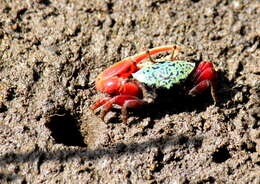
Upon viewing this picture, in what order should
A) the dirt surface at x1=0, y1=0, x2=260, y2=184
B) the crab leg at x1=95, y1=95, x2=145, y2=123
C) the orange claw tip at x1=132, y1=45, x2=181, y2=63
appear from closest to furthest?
the dirt surface at x1=0, y1=0, x2=260, y2=184, the crab leg at x1=95, y1=95, x2=145, y2=123, the orange claw tip at x1=132, y1=45, x2=181, y2=63

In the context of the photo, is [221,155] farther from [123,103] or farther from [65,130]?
[65,130]

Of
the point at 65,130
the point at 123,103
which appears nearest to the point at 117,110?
the point at 123,103

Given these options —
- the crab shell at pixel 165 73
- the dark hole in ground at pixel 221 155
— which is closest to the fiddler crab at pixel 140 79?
the crab shell at pixel 165 73

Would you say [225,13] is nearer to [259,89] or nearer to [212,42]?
[212,42]

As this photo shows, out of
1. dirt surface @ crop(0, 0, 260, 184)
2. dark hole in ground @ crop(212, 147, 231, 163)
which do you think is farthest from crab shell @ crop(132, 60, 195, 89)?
dark hole in ground @ crop(212, 147, 231, 163)

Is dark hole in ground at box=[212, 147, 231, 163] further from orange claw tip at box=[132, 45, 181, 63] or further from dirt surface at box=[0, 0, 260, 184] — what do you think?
orange claw tip at box=[132, 45, 181, 63]

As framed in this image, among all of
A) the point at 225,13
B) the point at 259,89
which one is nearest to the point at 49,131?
the point at 259,89

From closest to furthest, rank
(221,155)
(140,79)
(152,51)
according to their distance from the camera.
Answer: (221,155) → (140,79) → (152,51)

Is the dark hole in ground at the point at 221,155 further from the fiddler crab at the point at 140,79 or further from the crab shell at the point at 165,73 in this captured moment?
the crab shell at the point at 165,73
